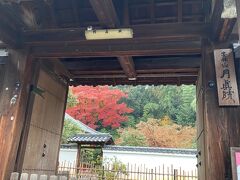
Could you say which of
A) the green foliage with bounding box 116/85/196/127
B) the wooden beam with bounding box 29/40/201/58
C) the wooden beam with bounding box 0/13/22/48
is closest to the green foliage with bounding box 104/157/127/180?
the wooden beam with bounding box 29/40/201/58

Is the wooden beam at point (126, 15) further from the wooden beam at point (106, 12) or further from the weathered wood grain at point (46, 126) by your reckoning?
the weathered wood grain at point (46, 126)

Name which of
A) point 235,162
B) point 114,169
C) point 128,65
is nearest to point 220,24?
point 235,162

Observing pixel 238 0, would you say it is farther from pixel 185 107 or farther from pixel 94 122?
pixel 185 107

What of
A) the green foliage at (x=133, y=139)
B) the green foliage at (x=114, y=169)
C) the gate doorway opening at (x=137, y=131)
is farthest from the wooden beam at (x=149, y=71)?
the green foliage at (x=133, y=139)

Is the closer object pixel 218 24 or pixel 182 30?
pixel 218 24

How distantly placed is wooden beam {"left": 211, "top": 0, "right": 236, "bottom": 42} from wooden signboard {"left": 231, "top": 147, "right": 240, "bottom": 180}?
5.18 ft

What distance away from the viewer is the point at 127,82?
6.74 m

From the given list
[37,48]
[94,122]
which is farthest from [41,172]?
[94,122]

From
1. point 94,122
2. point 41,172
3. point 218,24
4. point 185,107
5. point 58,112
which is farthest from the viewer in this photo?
point 185,107

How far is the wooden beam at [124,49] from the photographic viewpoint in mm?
4324

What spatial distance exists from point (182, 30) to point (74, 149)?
1764cm

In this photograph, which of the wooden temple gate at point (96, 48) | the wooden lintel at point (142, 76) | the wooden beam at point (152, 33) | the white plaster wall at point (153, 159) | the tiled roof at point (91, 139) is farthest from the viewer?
the tiled roof at point (91, 139)

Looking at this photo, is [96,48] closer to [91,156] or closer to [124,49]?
[124,49]

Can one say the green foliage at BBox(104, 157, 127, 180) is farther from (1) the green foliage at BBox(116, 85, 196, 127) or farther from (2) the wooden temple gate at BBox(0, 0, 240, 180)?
(1) the green foliage at BBox(116, 85, 196, 127)
